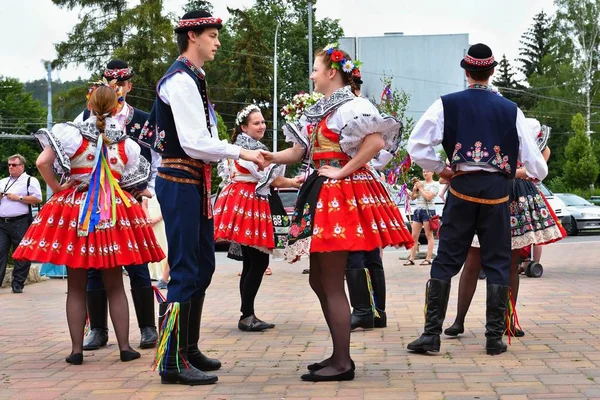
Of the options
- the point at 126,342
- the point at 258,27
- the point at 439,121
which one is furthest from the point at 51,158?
the point at 258,27

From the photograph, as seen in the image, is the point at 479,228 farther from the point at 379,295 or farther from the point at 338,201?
the point at 379,295

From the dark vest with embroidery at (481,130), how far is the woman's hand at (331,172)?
1065 mm

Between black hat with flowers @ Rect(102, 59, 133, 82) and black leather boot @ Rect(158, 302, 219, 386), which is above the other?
black hat with flowers @ Rect(102, 59, 133, 82)

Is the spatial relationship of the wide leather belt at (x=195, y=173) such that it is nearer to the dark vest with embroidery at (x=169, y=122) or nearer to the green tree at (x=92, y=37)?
the dark vest with embroidery at (x=169, y=122)

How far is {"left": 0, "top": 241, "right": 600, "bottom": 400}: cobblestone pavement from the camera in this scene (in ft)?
16.4

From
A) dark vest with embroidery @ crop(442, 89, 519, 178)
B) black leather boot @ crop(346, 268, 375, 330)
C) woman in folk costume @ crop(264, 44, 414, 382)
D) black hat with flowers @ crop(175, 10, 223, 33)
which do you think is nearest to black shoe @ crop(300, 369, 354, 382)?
woman in folk costume @ crop(264, 44, 414, 382)

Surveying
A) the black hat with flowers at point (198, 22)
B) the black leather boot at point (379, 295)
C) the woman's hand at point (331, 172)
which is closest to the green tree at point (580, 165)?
the black leather boot at point (379, 295)

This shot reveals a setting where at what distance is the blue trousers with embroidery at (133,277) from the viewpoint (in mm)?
6681

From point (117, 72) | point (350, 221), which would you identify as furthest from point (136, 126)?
point (350, 221)

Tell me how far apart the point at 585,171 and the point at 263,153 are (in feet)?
132

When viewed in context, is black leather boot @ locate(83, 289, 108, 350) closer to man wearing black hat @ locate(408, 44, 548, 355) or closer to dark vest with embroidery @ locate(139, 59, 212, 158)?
dark vest with embroidery @ locate(139, 59, 212, 158)

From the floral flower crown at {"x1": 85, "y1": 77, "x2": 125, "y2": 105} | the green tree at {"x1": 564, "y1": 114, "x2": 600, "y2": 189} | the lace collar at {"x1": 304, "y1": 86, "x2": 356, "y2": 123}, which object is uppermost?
the floral flower crown at {"x1": 85, "y1": 77, "x2": 125, "y2": 105}

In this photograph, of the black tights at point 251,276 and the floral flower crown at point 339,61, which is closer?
the floral flower crown at point 339,61

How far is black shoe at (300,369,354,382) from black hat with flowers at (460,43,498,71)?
2310 millimetres
